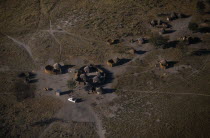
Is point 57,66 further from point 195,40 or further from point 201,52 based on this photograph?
point 195,40

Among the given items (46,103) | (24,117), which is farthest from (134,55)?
(24,117)

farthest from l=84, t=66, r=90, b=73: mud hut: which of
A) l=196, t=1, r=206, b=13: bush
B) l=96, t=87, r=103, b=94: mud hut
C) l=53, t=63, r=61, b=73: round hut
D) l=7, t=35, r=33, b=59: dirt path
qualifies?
l=196, t=1, r=206, b=13: bush

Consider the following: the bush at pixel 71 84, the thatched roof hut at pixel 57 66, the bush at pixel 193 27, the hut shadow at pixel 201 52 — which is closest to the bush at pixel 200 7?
the bush at pixel 193 27

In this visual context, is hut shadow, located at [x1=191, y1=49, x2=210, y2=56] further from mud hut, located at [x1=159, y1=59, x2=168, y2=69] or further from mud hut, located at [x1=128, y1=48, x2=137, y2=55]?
mud hut, located at [x1=128, y1=48, x2=137, y2=55]

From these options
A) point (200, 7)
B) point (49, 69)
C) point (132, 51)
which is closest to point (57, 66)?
point (49, 69)

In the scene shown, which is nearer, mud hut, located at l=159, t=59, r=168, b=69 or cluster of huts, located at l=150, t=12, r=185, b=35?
mud hut, located at l=159, t=59, r=168, b=69

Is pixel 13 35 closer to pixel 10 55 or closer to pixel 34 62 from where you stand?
pixel 10 55

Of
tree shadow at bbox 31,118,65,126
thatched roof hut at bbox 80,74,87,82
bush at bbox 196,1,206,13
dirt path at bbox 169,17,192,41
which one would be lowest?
tree shadow at bbox 31,118,65,126

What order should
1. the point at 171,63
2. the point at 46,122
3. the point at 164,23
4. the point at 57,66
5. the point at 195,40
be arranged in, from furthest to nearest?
1. the point at 164,23
2. the point at 195,40
3. the point at 171,63
4. the point at 57,66
5. the point at 46,122
